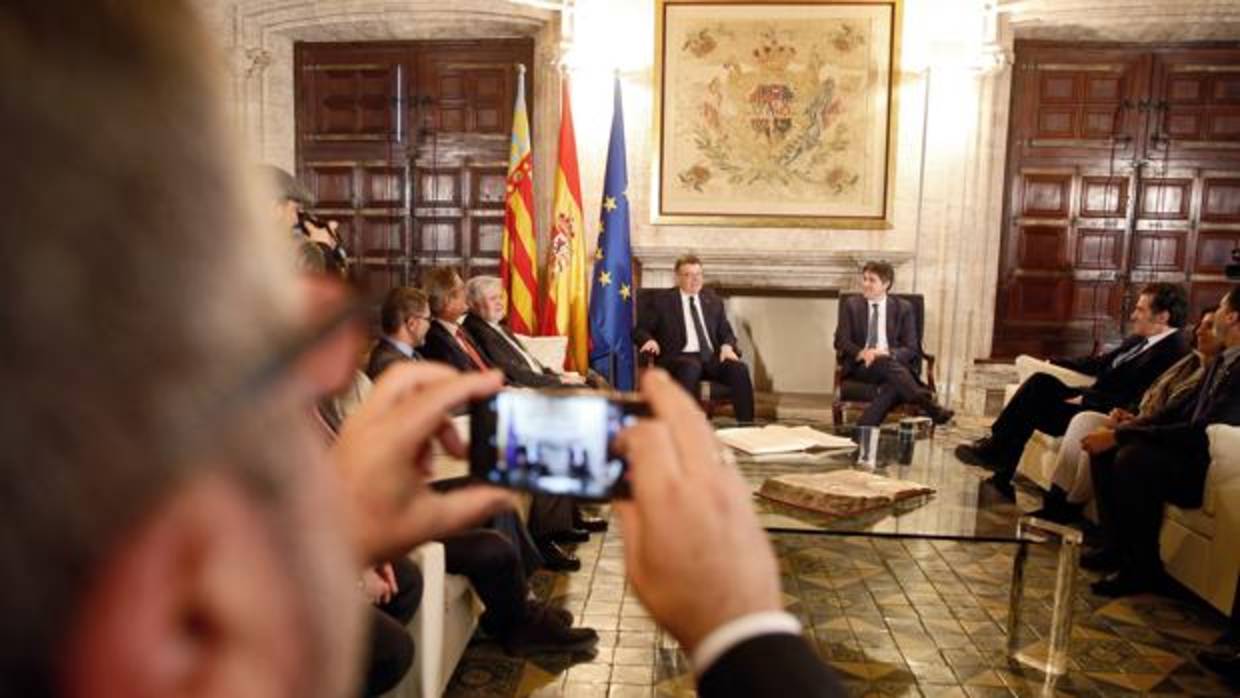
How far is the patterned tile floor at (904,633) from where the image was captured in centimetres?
231

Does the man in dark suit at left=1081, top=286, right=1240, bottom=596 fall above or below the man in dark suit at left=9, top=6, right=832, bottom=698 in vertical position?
below

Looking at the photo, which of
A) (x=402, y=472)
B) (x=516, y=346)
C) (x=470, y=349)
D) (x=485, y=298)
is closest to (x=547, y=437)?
(x=402, y=472)

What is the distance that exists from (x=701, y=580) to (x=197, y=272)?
30cm

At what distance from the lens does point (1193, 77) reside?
19.8 ft

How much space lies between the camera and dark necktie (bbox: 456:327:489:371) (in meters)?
3.41

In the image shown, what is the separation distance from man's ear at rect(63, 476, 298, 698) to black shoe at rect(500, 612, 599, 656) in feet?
7.56

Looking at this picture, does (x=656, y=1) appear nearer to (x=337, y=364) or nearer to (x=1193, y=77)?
(x=1193, y=77)

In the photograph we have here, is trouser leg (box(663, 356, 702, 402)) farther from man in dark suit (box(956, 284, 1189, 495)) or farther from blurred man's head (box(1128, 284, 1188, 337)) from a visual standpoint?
blurred man's head (box(1128, 284, 1188, 337))

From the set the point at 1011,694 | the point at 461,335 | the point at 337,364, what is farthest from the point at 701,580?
the point at 461,335

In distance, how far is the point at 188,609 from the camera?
0.22 m

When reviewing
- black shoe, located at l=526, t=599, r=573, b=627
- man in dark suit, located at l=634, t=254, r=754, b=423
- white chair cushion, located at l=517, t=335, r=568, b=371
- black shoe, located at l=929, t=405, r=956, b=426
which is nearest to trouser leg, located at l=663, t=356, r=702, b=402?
man in dark suit, located at l=634, t=254, r=754, b=423

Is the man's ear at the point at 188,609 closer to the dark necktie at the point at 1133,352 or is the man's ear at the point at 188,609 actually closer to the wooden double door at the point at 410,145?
the dark necktie at the point at 1133,352

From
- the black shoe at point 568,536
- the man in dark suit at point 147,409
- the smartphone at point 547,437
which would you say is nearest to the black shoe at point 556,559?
the black shoe at point 568,536

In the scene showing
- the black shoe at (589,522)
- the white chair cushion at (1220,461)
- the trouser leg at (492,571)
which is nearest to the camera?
the trouser leg at (492,571)
